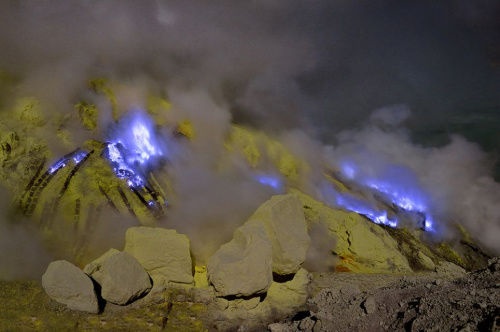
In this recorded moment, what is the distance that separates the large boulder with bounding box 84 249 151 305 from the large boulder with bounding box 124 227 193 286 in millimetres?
338

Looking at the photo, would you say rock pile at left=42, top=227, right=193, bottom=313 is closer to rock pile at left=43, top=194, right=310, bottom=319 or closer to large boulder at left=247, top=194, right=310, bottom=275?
rock pile at left=43, top=194, right=310, bottom=319

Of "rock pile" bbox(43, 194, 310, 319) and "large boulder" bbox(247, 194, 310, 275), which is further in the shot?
"large boulder" bbox(247, 194, 310, 275)

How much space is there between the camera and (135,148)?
33.9 feet

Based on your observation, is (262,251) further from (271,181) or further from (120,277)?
(271,181)

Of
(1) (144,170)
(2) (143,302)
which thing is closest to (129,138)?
(1) (144,170)

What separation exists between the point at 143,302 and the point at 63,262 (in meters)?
1.36

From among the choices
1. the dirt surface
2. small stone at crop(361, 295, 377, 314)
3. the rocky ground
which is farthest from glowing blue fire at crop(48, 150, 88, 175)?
small stone at crop(361, 295, 377, 314)

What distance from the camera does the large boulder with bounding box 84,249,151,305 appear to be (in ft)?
18.4

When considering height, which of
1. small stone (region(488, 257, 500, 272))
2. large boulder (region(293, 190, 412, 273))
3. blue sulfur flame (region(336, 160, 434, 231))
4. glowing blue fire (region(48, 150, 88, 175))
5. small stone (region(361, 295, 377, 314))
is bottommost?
blue sulfur flame (region(336, 160, 434, 231))

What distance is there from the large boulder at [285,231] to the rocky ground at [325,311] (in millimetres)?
690

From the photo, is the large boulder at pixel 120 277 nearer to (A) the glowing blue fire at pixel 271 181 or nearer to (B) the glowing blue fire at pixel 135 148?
(B) the glowing blue fire at pixel 135 148

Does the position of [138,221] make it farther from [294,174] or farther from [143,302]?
[294,174]

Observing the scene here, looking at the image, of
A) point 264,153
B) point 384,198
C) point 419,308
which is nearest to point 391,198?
point 384,198

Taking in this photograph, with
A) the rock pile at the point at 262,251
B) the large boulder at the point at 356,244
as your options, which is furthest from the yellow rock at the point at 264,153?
the rock pile at the point at 262,251
